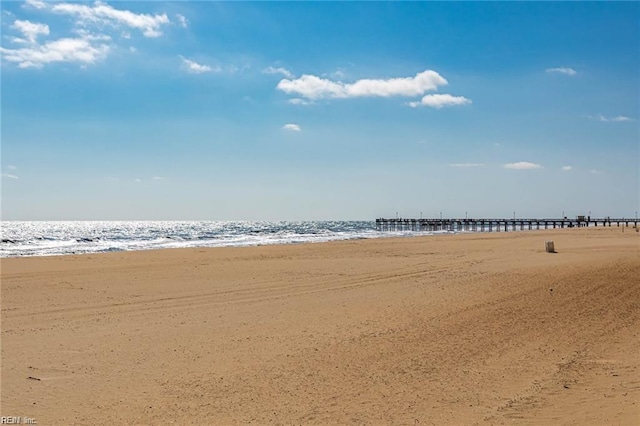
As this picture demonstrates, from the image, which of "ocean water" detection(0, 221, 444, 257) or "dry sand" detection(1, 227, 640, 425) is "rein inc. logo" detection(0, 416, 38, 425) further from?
"ocean water" detection(0, 221, 444, 257)

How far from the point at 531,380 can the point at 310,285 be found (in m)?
8.71

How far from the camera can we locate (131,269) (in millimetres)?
19234

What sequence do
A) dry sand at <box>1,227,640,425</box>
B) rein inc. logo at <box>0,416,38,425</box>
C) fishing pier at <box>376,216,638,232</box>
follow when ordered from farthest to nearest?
1. fishing pier at <box>376,216,638,232</box>
2. dry sand at <box>1,227,640,425</box>
3. rein inc. logo at <box>0,416,38,425</box>

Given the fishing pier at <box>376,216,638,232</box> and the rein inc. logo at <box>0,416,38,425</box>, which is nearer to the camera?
the rein inc. logo at <box>0,416,38,425</box>

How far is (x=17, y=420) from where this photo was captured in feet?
17.7

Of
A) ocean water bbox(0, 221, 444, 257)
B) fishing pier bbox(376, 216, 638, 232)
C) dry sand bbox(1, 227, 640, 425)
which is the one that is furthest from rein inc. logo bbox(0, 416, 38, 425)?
fishing pier bbox(376, 216, 638, 232)

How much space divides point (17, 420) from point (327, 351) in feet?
13.4

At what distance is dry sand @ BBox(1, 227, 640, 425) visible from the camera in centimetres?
567

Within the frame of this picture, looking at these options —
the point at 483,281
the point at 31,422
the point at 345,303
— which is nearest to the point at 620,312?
the point at 483,281

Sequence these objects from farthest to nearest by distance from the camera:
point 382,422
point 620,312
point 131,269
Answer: point 131,269, point 620,312, point 382,422

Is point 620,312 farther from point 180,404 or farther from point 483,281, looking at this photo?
point 180,404

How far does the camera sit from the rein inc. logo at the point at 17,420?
532 centimetres

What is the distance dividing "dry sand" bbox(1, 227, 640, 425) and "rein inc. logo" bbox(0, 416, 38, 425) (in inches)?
3.1

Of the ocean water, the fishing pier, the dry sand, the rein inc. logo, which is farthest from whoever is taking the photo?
the fishing pier
